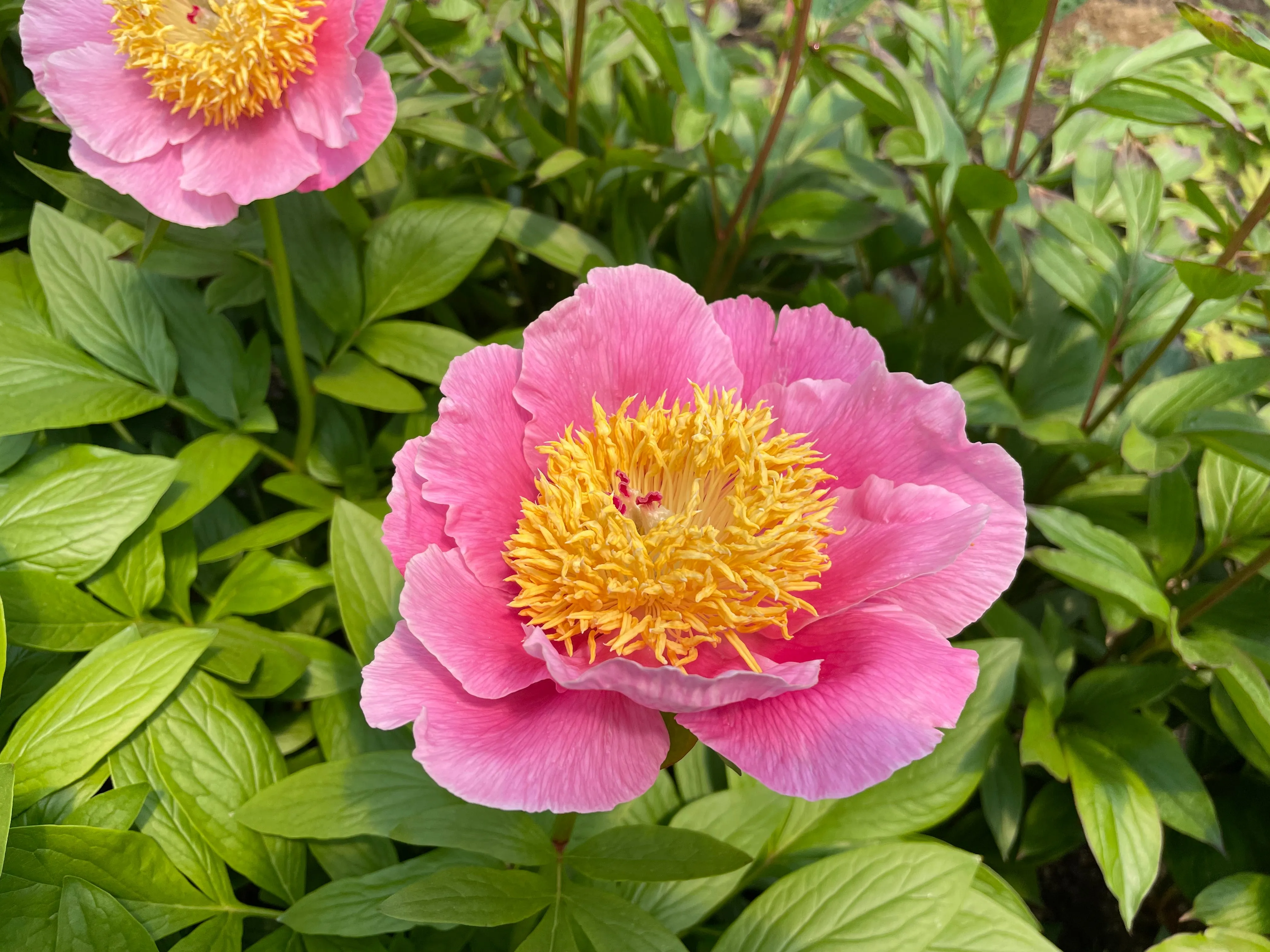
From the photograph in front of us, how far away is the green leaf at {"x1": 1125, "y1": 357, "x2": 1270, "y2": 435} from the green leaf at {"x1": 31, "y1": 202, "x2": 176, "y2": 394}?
1459 mm

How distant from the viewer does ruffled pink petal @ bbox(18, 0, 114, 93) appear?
116cm

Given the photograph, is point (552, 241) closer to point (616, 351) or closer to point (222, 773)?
point (616, 351)

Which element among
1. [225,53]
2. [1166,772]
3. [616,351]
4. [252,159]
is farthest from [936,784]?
[225,53]

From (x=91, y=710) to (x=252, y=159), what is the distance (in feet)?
2.25

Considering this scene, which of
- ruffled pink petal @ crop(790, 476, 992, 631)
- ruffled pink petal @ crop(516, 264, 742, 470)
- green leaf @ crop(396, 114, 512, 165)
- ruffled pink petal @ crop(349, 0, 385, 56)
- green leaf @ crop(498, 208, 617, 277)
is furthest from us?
green leaf @ crop(498, 208, 617, 277)

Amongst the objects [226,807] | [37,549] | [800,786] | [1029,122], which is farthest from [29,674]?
[1029,122]

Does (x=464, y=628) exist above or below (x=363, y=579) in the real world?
above

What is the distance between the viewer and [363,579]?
1.15 metres

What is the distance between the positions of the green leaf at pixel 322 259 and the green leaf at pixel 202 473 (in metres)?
0.25

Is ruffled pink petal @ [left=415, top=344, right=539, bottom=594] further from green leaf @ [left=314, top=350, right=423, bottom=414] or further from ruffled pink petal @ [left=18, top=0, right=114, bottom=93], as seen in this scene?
ruffled pink petal @ [left=18, top=0, right=114, bottom=93]

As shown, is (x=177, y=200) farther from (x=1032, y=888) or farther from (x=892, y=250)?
(x=1032, y=888)

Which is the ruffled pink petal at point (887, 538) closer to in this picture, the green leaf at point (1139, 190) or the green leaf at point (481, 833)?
the green leaf at point (481, 833)

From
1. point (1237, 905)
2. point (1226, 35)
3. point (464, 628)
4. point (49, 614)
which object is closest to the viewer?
point (464, 628)

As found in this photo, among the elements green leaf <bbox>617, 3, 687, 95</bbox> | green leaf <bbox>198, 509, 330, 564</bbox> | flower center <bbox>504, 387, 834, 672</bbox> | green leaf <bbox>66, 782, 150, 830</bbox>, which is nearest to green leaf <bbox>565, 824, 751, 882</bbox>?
flower center <bbox>504, 387, 834, 672</bbox>
